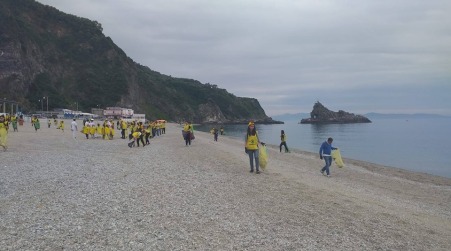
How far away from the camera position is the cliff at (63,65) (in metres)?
95.0

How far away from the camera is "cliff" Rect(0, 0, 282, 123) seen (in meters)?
95.0

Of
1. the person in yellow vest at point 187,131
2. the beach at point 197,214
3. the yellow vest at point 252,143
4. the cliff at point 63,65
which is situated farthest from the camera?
the cliff at point 63,65

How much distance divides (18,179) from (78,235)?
664cm

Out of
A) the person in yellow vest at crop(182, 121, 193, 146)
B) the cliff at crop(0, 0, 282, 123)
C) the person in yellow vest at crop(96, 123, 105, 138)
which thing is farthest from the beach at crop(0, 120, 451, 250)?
the cliff at crop(0, 0, 282, 123)

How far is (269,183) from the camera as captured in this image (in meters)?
14.1

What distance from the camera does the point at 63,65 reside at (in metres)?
118

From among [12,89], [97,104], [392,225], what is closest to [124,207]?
[392,225]

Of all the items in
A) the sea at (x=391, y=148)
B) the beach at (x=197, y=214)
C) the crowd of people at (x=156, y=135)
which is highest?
the crowd of people at (x=156, y=135)

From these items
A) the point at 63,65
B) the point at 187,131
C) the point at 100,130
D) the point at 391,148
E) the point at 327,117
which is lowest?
the point at 391,148

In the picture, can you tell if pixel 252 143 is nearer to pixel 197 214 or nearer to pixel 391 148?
pixel 197 214

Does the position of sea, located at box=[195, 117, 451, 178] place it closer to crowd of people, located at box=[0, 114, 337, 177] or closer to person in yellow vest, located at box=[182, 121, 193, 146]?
crowd of people, located at box=[0, 114, 337, 177]

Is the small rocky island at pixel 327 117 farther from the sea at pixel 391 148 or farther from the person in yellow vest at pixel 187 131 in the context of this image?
the person in yellow vest at pixel 187 131

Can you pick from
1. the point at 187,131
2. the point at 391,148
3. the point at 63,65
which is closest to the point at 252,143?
the point at 187,131

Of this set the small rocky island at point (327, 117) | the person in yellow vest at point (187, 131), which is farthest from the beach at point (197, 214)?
the small rocky island at point (327, 117)
